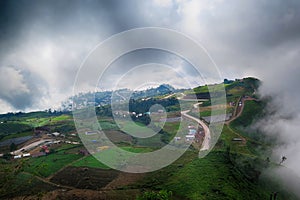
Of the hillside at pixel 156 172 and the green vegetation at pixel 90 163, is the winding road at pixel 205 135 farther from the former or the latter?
the green vegetation at pixel 90 163

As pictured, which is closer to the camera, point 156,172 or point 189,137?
point 156,172

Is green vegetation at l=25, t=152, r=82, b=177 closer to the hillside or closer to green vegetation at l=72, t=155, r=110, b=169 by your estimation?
the hillside

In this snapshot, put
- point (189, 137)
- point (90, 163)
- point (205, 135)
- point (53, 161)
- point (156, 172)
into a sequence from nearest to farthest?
1. point (156, 172)
2. point (90, 163)
3. point (53, 161)
4. point (205, 135)
5. point (189, 137)

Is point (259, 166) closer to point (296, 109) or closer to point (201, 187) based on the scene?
point (201, 187)

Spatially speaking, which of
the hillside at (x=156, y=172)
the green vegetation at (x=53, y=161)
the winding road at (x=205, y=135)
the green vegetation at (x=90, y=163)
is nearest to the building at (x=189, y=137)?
the winding road at (x=205, y=135)

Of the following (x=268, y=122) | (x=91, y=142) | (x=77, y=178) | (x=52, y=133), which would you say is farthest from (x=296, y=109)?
(x=52, y=133)

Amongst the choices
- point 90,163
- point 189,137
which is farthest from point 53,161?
point 189,137

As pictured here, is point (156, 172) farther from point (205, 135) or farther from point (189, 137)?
point (205, 135)

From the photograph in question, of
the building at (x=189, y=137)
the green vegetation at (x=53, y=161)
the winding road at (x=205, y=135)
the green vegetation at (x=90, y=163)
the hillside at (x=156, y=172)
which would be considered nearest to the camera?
the hillside at (x=156, y=172)

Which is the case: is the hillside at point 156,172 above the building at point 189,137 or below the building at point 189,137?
below

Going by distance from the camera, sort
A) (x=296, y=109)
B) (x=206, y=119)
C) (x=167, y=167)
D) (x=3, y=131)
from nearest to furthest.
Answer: (x=167, y=167), (x=206, y=119), (x=296, y=109), (x=3, y=131)

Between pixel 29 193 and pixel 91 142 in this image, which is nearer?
pixel 29 193
